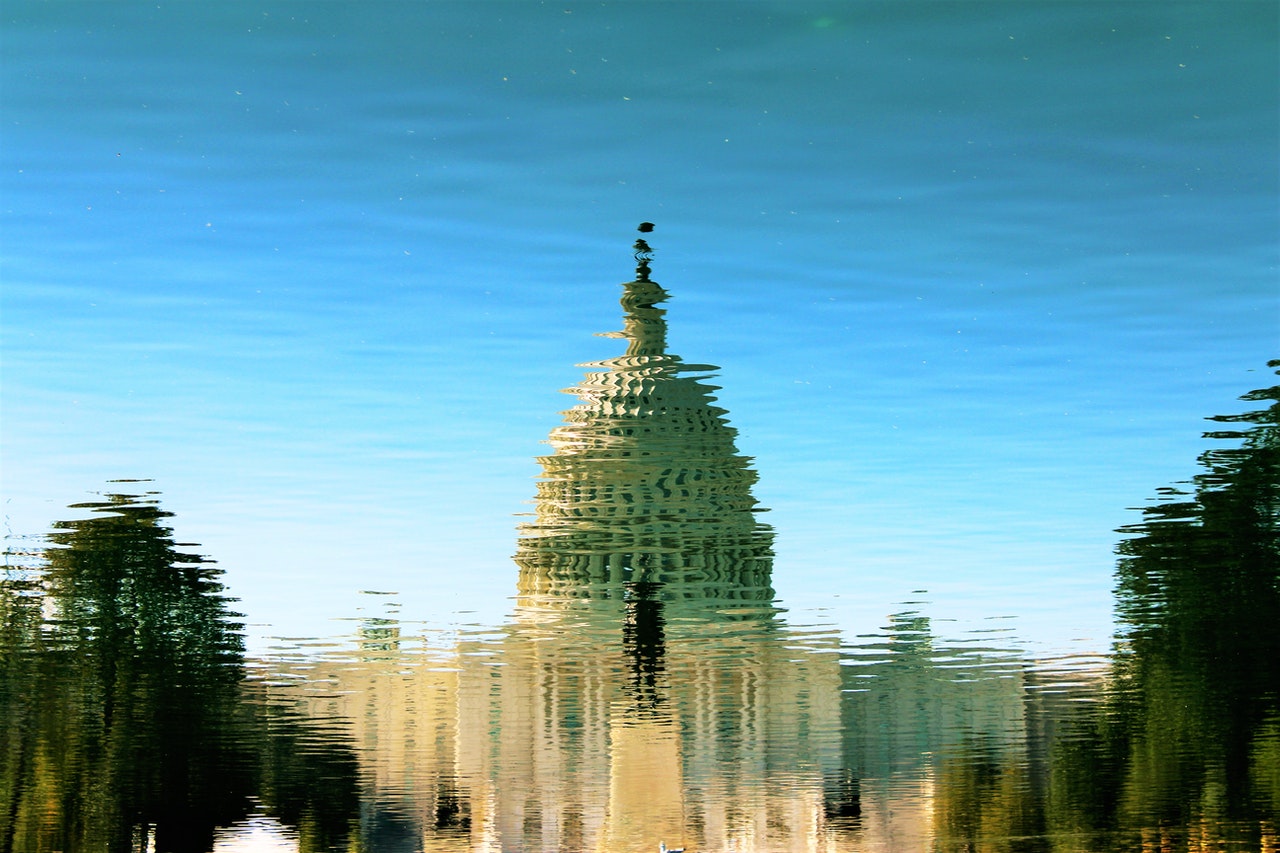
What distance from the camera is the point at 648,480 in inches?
975

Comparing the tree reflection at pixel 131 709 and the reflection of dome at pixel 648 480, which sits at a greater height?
the reflection of dome at pixel 648 480

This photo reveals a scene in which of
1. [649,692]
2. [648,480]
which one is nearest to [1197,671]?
[649,692]

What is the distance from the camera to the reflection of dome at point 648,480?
67.9 ft

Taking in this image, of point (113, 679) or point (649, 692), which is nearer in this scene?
point (113, 679)

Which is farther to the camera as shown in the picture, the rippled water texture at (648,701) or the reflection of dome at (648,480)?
the reflection of dome at (648,480)

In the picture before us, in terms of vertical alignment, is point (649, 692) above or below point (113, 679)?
below

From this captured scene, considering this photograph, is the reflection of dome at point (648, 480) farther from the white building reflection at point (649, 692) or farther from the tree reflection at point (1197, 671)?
the tree reflection at point (1197, 671)

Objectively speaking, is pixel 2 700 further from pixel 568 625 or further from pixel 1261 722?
pixel 1261 722

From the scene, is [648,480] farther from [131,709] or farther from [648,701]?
[131,709]

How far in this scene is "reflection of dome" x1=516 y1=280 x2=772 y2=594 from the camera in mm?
20703

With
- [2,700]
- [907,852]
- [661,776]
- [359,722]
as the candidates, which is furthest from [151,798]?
[907,852]

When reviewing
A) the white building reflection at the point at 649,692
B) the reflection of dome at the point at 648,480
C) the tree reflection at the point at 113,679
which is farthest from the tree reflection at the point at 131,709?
the reflection of dome at the point at 648,480

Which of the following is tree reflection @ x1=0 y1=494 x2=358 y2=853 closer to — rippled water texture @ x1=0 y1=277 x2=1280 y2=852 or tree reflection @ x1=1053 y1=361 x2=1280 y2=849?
rippled water texture @ x1=0 y1=277 x2=1280 y2=852

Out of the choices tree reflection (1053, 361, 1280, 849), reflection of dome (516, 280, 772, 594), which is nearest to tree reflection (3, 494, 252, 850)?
reflection of dome (516, 280, 772, 594)
